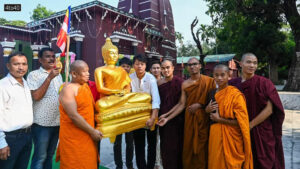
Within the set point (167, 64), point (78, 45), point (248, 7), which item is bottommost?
point (167, 64)

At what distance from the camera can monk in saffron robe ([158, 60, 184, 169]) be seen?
9.67ft

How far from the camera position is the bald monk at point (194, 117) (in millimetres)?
2830

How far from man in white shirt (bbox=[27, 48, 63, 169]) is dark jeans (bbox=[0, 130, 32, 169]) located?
228 millimetres

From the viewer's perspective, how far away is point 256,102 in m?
2.61

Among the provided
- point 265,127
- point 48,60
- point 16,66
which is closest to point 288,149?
point 265,127

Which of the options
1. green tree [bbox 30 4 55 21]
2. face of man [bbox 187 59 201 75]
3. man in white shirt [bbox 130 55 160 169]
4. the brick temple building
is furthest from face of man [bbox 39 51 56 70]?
green tree [bbox 30 4 55 21]

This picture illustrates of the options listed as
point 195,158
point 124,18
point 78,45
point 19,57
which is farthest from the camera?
point 124,18

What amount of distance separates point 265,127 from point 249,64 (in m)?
0.84

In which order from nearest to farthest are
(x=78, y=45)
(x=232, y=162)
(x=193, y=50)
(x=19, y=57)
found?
(x=19, y=57) → (x=232, y=162) → (x=78, y=45) → (x=193, y=50)

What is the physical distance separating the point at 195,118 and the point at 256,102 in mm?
818

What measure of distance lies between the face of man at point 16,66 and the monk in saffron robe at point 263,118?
8.96ft

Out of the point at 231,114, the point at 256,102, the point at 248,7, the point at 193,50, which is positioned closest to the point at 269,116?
the point at 256,102

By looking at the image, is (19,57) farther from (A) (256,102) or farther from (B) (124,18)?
(B) (124,18)

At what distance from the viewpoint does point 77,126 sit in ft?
6.95
